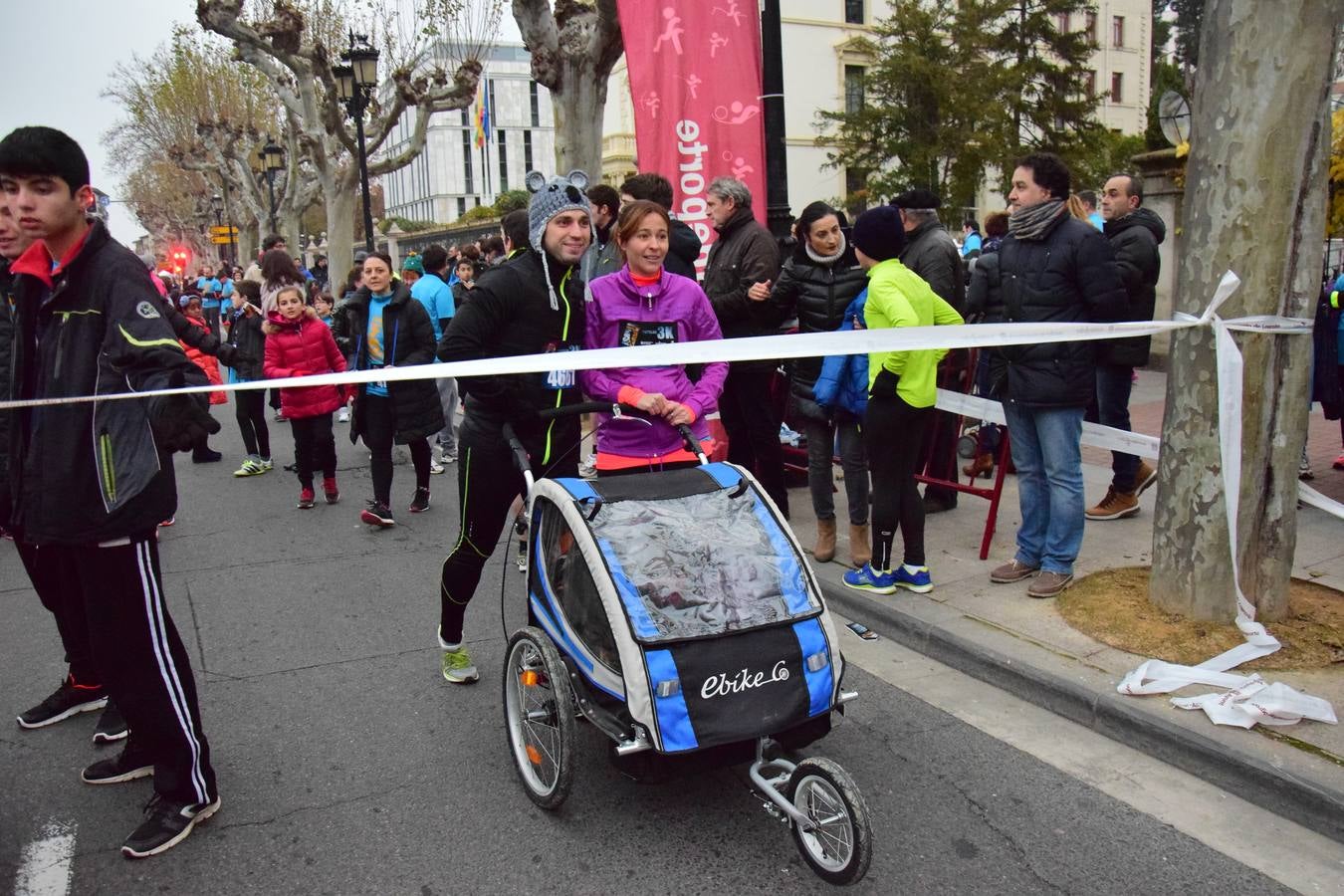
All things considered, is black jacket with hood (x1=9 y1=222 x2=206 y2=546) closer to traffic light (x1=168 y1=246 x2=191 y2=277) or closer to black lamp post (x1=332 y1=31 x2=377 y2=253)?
black lamp post (x1=332 y1=31 x2=377 y2=253)

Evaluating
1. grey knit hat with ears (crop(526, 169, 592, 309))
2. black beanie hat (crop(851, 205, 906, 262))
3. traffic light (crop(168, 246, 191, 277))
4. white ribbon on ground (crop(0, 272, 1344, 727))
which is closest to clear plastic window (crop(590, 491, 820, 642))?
white ribbon on ground (crop(0, 272, 1344, 727))

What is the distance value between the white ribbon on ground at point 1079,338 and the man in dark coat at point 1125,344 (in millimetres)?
2074

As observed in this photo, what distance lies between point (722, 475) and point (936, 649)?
1.78 m

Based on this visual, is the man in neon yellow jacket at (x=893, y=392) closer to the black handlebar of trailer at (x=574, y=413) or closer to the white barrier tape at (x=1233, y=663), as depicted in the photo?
the white barrier tape at (x=1233, y=663)

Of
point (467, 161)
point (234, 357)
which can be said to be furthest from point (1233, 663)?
point (467, 161)

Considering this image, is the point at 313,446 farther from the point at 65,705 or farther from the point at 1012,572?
the point at 1012,572

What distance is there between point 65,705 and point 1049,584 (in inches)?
180

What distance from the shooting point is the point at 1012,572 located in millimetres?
5426

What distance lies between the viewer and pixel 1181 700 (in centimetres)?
389

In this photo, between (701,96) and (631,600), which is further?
(701,96)

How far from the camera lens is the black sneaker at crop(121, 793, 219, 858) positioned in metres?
3.28

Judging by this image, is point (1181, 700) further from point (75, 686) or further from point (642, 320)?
point (75, 686)

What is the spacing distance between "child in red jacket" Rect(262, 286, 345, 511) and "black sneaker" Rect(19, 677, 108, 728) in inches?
151

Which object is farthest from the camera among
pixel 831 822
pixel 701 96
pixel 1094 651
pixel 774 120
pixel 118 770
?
pixel 701 96
